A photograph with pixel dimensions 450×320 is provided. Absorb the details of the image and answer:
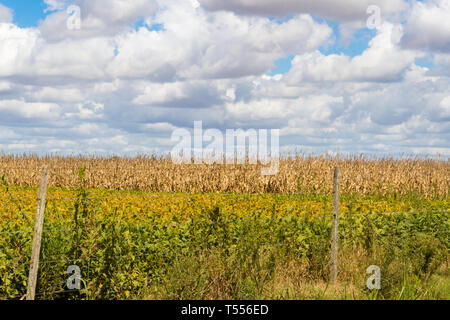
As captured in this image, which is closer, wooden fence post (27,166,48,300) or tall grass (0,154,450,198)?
wooden fence post (27,166,48,300)

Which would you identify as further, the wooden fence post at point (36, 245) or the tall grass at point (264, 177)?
the tall grass at point (264, 177)

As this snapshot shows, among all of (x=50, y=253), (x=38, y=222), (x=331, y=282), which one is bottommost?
(x=331, y=282)

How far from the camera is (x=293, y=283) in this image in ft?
24.0

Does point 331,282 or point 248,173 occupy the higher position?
point 248,173

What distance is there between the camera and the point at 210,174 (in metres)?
25.2

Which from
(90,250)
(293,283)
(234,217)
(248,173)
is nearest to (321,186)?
(248,173)

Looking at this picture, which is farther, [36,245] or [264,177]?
[264,177]

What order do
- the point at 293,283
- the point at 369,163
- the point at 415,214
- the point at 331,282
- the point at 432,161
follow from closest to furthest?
the point at 293,283 < the point at 331,282 < the point at 415,214 < the point at 369,163 < the point at 432,161

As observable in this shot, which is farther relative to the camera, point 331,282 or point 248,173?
point 248,173
